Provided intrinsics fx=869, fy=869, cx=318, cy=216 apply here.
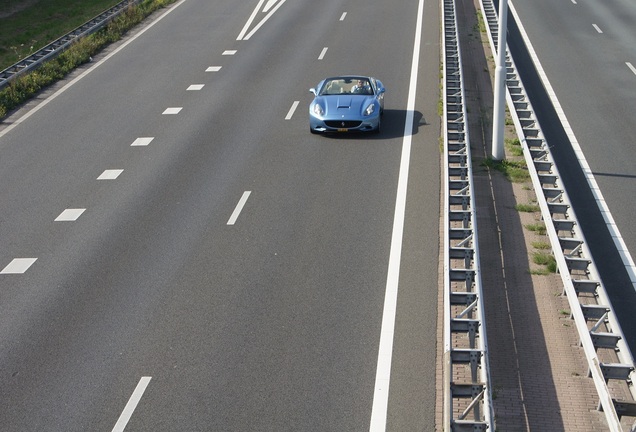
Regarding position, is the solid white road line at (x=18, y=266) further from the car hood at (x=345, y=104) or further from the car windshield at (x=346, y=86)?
the car windshield at (x=346, y=86)

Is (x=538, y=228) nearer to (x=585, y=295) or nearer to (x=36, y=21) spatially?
(x=585, y=295)

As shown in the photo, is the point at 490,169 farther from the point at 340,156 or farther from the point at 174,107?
the point at 174,107

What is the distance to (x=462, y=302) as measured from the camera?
40.5 feet

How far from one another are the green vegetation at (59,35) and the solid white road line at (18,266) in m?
11.2

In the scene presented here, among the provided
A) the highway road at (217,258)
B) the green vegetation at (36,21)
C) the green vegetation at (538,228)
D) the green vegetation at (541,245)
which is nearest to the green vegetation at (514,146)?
the highway road at (217,258)

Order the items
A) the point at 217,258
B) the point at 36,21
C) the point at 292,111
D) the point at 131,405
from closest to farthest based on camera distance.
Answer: the point at 131,405 → the point at 217,258 → the point at 292,111 → the point at 36,21

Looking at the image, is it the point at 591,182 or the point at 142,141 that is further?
the point at 142,141

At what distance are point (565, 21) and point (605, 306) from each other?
27.6 metres

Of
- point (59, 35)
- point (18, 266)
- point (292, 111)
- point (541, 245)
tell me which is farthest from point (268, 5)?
point (541, 245)

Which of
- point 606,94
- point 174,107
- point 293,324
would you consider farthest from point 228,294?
point 606,94

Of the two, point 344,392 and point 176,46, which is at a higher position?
point 344,392

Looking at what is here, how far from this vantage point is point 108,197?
18750mm

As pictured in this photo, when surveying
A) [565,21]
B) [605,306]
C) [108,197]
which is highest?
[605,306]

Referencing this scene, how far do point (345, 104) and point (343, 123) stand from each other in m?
0.71
